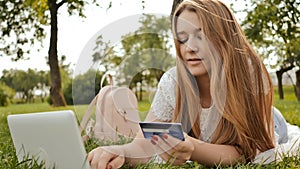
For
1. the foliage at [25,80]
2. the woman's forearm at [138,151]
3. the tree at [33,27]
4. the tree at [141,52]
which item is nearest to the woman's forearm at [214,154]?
the woman's forearm at [138,151]

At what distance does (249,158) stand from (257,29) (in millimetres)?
9255

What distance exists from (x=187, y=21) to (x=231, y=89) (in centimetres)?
31

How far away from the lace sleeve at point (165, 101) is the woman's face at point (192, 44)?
0.57ft

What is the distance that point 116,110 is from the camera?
1838mm

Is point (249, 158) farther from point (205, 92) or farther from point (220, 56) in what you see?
point (220, 56)

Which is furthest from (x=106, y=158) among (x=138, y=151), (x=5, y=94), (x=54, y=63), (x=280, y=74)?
(x=280, y=74)

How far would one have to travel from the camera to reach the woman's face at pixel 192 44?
1505 millimetres

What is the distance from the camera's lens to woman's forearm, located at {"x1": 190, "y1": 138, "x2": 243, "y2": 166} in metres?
1.65

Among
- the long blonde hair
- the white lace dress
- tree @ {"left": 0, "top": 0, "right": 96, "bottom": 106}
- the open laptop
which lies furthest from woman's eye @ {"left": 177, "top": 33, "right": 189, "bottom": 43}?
tree @ {"left": 0, "top": 0, "right": 96, "bottom": 106}

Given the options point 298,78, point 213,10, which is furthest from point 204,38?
point 298,78

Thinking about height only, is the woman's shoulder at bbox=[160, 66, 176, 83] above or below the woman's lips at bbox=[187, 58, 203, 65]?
below

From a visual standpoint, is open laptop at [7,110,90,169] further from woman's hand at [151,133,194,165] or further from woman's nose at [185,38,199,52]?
woman's nose at [185,38,199,52]

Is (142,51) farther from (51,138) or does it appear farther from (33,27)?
(33,27)

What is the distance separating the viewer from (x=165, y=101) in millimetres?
1840
